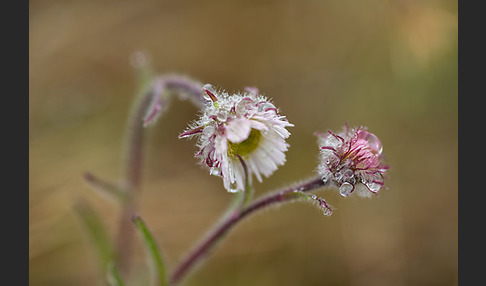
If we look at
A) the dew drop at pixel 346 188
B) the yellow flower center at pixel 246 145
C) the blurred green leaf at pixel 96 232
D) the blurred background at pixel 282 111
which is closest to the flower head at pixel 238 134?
the yellow flower center at pixel 246 145

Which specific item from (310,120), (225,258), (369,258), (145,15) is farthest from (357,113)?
(145,15)

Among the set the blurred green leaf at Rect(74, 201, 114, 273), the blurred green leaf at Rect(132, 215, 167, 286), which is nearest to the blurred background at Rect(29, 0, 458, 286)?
the blurred green leaf at Rect(74, 201, 114, 273)

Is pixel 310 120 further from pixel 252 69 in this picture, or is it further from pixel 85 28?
pixel 85 28

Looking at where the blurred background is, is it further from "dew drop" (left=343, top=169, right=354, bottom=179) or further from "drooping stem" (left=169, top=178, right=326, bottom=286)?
"dew drop" (left=343, top=169, right=354, bottom=179)

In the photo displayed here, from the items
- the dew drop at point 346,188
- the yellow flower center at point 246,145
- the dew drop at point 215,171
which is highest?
the yellow flower center at point 246,145

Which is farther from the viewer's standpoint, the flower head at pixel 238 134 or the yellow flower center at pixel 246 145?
the yellow flower center at pixel 246 145

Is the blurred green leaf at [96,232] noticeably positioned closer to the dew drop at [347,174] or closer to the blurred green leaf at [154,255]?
the blurred green leaf at [154,255]
